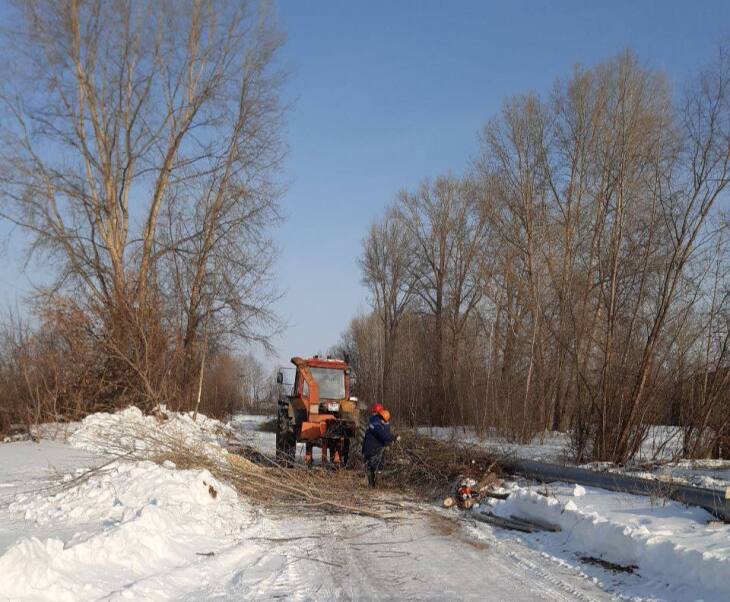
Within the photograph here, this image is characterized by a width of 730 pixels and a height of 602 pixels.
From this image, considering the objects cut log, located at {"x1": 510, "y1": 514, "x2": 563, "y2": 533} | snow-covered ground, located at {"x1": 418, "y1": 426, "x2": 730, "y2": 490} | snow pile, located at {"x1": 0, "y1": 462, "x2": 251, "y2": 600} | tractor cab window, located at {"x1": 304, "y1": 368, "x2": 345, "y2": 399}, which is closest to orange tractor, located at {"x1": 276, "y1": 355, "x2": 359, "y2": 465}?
tractor cab window, located at {"x1": 304, "y1": 368, "x2": 345, "y2": 399}

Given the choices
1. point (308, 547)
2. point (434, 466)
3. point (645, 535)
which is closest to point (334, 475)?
point (434, 466)

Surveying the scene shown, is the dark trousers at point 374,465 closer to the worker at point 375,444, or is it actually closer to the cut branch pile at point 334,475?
the worker at point 375,444

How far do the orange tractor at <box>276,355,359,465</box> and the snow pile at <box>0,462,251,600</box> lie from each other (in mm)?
5005

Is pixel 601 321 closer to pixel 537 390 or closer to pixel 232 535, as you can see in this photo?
pixel 537 390

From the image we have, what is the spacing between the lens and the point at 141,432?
12312mm

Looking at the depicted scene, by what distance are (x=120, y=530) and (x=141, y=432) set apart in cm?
555

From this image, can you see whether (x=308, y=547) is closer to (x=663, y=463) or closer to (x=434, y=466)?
(x=434, y=466)

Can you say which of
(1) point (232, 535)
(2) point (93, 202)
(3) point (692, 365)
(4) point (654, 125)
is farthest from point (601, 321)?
(2) point (93, 202)

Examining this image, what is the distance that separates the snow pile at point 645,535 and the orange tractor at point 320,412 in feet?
21.2

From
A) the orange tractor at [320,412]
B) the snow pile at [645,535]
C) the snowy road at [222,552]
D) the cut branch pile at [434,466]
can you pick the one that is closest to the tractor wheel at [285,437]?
the orange tractor at [320,412]

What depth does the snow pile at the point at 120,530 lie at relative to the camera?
5.31 meters

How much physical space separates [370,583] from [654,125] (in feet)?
47.1

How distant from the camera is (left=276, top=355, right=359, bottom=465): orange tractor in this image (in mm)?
16734

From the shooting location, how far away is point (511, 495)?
11.0m
